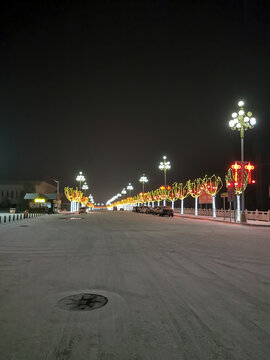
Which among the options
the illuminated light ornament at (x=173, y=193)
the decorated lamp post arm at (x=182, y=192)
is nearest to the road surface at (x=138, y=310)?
the decorated lamp post arm at (x=182, y=192)

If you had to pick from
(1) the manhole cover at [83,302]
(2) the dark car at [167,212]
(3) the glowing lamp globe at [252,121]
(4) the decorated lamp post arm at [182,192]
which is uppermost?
(3) the glowing lamp globe at [252,121]

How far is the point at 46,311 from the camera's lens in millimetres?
5441

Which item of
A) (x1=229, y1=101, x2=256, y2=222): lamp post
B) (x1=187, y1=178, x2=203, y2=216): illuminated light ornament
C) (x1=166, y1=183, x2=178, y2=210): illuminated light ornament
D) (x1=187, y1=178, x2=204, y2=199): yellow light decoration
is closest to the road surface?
(x1=229, y1=101, x2=256, y2=222): lamp post

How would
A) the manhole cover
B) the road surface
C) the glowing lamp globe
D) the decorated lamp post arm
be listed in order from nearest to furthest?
the road surface < the manhole cover < the glowing lamp globe < the decorated lamp post arm

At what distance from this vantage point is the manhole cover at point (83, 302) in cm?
568

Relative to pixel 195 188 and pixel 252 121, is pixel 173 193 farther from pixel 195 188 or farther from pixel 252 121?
pixel 252 121

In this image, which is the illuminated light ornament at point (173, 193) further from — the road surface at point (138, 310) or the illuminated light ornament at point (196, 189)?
the road surface at point (138, 310)

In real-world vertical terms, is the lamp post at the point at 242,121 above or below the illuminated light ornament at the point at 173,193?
above

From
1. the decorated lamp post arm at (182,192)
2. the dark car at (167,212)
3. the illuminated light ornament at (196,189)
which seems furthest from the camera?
the decorated lamp post arm at (182,192)

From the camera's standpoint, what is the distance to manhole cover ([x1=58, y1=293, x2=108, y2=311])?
224 inches

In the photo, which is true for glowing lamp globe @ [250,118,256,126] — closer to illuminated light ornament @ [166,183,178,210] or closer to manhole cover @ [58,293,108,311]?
manhole cover @ [58,293,108,311]

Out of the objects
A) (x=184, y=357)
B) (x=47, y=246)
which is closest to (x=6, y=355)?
(x=184, y=357)

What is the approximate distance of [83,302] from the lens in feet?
19.6

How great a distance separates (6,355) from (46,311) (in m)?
1.60
